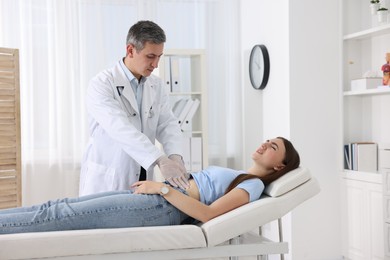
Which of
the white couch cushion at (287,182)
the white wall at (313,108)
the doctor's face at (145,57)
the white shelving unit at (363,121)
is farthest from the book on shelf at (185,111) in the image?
the white couch cushion at (287,182)

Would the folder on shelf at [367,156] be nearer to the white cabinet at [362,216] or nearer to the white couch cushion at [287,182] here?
the white cabinet at [362,216]

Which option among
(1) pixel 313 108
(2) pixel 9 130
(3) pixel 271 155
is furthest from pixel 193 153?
(3) pixel 271 155

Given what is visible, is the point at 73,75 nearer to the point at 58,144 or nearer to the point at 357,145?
the point at 58,144

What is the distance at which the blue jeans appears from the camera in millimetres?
2096

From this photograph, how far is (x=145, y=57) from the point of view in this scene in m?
2.54

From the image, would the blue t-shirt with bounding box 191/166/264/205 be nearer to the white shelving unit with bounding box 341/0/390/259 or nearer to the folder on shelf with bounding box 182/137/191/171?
the white shelving unit with bounding box 341/0/390/259

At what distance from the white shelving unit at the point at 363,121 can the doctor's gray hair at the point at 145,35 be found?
66.2 inches

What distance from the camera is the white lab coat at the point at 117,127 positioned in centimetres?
250

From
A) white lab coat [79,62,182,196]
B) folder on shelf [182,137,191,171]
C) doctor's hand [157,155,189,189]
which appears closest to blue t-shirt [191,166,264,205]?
doctor's hand [157,155,189,189]

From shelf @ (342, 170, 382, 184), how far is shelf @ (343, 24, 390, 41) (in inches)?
34.6

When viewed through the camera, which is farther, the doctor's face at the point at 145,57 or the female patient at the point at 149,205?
the doctor's face at the point at 145,57

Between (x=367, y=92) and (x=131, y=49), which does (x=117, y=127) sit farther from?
(x=367, y=92)

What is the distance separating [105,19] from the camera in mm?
4535

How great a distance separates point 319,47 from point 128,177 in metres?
1.93
